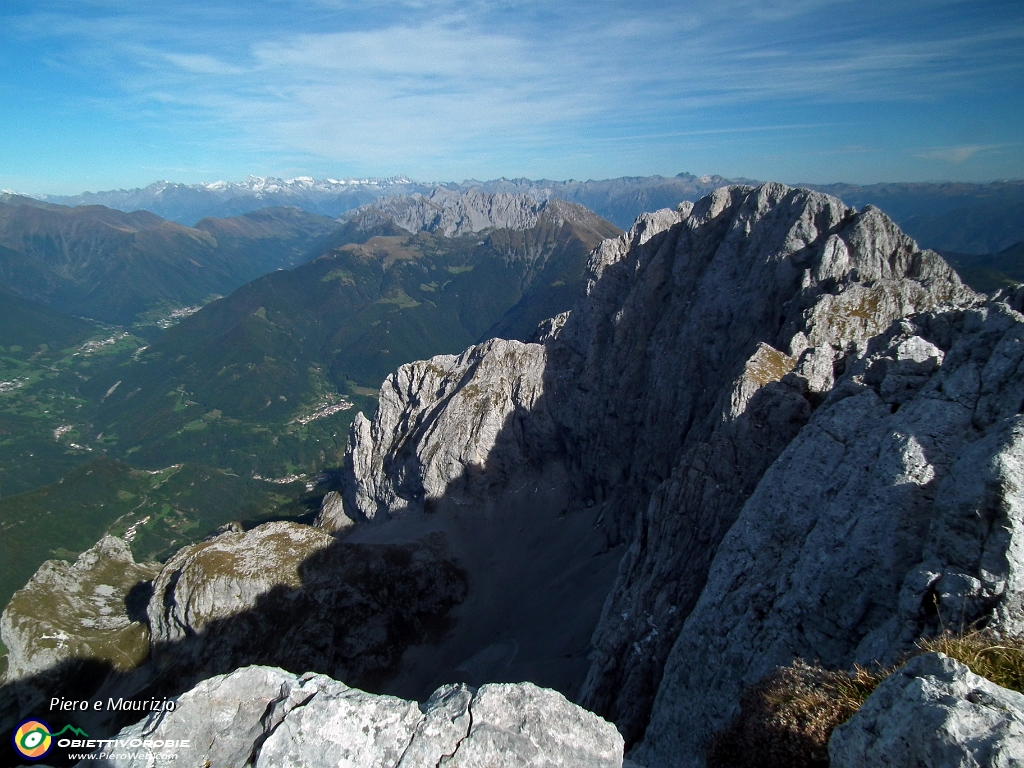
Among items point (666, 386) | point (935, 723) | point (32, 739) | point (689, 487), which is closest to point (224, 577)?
point (32, 739)

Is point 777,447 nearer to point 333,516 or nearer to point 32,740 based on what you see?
point 32,740

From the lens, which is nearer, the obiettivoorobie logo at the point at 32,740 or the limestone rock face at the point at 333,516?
the obiettivoorobie logo at the point at 32,740

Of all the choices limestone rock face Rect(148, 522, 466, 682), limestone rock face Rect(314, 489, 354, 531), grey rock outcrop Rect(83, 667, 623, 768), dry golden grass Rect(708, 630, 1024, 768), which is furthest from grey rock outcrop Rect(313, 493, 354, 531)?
dry golden grass Rect(708, 630, 1024, 768)

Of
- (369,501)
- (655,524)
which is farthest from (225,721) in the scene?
(369,501)

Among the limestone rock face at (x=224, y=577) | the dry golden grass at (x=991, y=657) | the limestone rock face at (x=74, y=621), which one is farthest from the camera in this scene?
the limestone rock face at (x=74, y=621)

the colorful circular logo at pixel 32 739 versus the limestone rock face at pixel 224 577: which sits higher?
the colorful circular logo at pixel 32 739

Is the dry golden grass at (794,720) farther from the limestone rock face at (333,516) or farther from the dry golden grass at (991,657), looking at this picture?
the limestone rock face at (333,516)

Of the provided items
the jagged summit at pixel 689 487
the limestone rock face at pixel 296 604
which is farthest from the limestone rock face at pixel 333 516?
the limestone rock face at pixel 296 604
